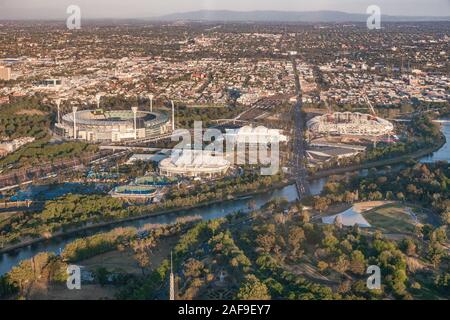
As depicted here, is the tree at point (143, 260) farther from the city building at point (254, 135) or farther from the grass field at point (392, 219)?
the city building at point (254, 135)

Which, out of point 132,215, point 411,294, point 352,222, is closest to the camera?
point 411,294

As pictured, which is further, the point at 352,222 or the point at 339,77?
the point at 339,77

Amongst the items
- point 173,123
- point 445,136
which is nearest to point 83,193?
point 173,123

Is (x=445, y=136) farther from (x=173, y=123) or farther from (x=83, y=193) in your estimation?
(x=83, y=193)

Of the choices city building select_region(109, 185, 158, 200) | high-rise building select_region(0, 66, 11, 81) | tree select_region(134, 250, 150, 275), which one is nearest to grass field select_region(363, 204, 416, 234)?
tree select_region(134, 250, 150, 275)

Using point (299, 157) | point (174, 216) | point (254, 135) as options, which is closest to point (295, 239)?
point (174, 216)

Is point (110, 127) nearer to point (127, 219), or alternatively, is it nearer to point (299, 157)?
point (299, 157)

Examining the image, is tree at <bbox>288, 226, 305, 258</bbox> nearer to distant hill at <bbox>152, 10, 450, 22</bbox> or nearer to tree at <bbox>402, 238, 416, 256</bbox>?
tree at <bbox>402, 238, 416, 256</bbox>
